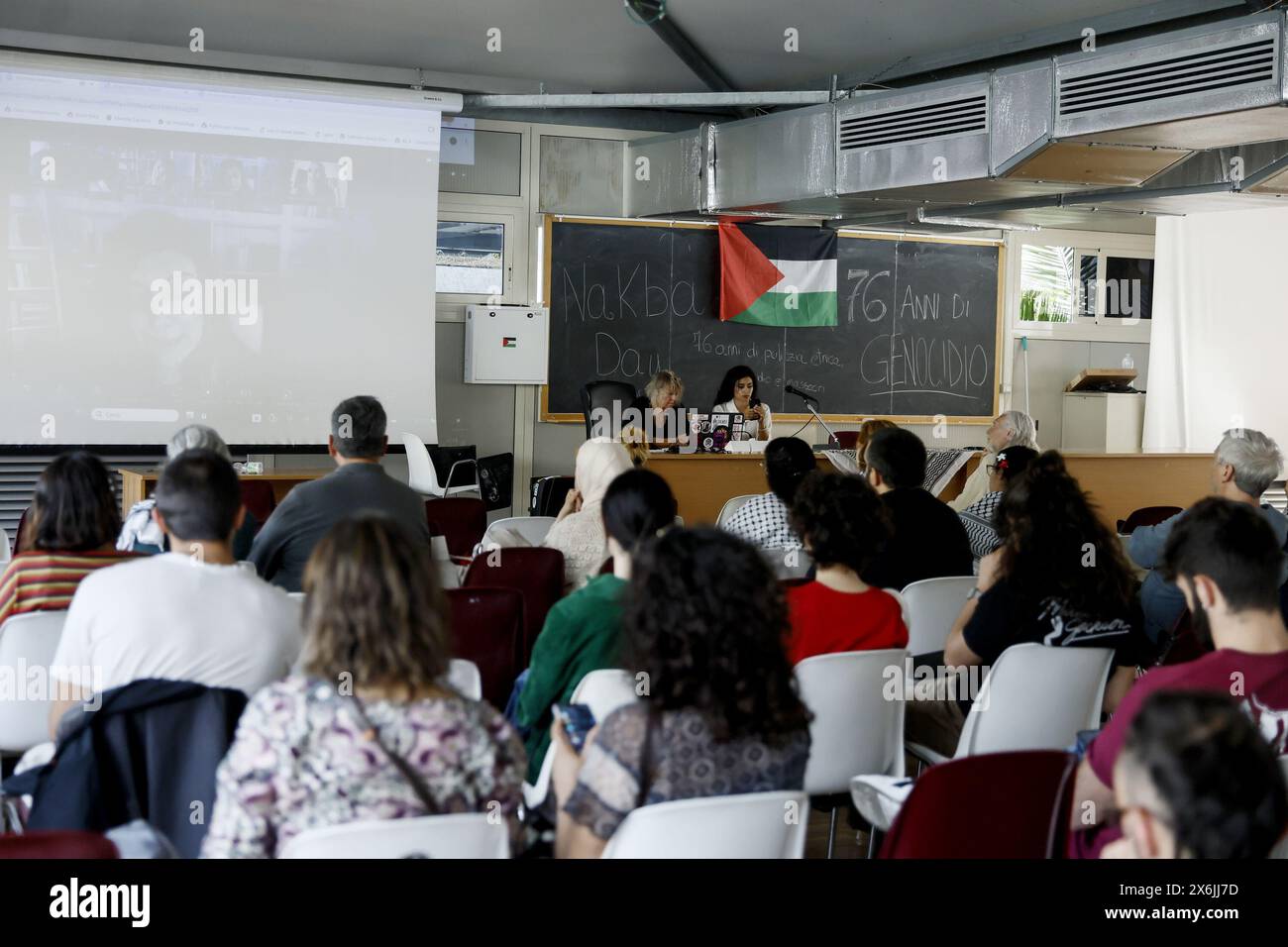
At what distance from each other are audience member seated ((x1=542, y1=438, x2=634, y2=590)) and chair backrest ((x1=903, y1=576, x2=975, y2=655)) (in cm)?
95

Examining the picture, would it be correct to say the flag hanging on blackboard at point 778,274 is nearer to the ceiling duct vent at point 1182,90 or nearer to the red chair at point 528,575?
the ceiling duct vent at point 1182,90

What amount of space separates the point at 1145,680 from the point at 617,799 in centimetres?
98

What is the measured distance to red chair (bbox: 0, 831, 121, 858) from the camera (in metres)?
1.44

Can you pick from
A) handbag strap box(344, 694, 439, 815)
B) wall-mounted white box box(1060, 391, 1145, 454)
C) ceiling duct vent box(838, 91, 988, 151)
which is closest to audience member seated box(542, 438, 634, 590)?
handbag strap box(344, 694, 439, 815)

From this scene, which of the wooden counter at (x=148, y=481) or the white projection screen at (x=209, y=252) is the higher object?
the white projection screen at (x=209, y=252)

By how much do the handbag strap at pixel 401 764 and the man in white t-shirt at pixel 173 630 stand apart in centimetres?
61

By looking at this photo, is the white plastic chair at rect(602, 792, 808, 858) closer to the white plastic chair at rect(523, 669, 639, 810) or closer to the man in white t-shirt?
the white plastic chair at rect(523, 669, 639, 810)

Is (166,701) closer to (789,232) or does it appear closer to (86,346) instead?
(86,346)

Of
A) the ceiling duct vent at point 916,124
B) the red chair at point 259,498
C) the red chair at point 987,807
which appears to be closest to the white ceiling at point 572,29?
Answer: the ceiling duct vent at point 916,124

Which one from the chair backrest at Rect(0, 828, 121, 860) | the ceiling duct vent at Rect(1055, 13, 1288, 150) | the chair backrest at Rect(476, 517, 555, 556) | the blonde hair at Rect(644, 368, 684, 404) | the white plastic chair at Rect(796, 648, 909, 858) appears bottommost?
the white plastic chair at Rect(796, 648, 909, 858)

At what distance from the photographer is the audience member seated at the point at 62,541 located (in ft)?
9.29

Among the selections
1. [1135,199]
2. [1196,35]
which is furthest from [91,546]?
[1135,199]

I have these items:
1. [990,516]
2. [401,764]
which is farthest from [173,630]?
[990,516]

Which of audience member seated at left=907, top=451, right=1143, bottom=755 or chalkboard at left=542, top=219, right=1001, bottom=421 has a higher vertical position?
chalkboard at left=542, top=219, right=1001, bottom=421
